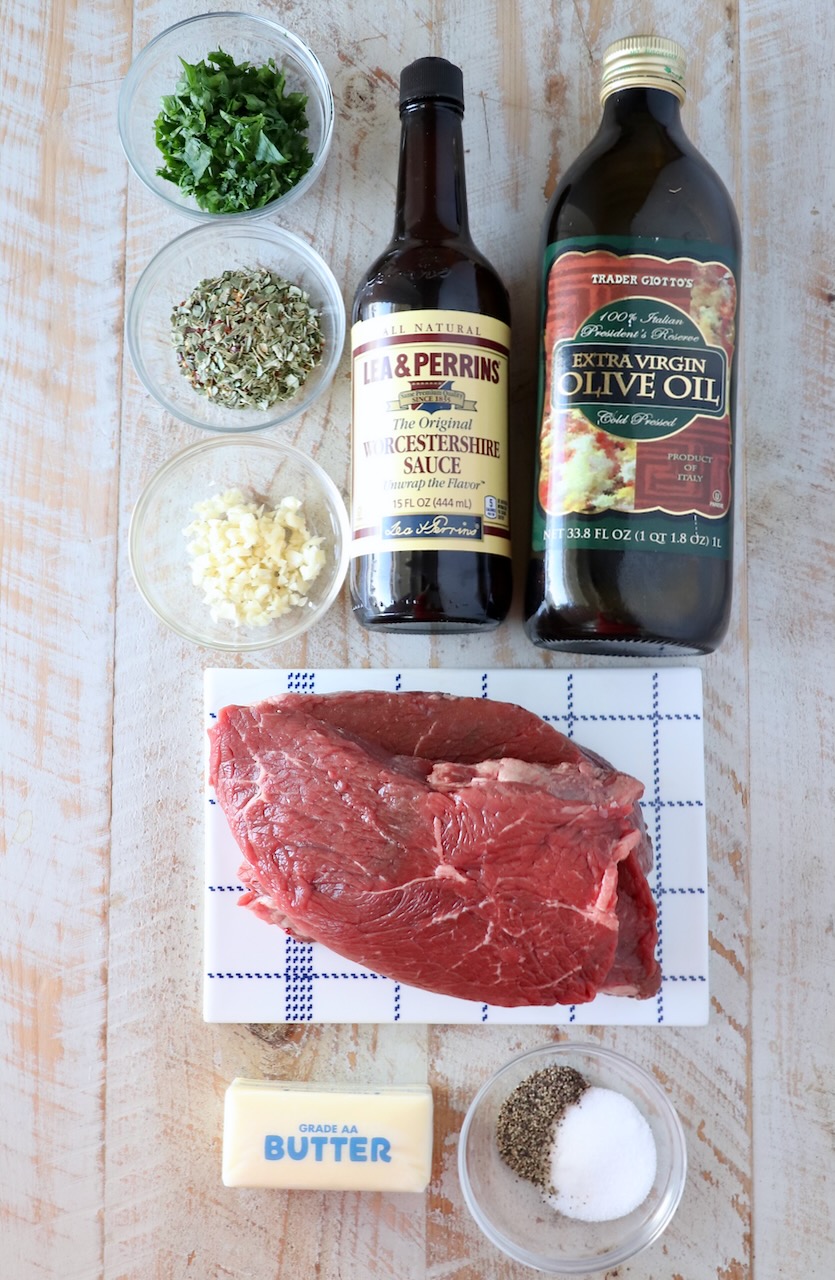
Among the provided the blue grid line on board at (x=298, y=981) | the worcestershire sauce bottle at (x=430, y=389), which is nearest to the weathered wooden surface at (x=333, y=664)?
the blue grid line on board at (x=298, y=981)

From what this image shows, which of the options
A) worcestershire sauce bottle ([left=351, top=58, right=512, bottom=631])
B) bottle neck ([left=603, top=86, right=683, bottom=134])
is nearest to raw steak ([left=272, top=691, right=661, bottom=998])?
worcestershire sauce bottle ([left=351, top=58, right=512, bottom=631])

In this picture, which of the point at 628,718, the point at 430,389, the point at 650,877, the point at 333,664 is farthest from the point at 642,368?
the point at 650,877

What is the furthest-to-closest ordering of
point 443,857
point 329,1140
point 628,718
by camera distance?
point 628,718 → point 329,1140 → point 443,857

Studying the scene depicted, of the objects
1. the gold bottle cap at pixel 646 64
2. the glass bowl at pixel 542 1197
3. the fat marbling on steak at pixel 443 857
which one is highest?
the gold bottle cap at pixel 646 64

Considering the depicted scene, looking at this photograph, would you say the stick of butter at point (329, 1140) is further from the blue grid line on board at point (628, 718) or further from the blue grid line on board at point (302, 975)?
the blue grid line on board at point (628, 718)

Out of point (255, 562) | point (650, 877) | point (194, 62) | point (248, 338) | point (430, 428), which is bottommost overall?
point (650, 877)

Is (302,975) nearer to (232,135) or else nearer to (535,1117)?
(535,1117)

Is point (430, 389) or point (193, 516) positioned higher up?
point (430, 389)
